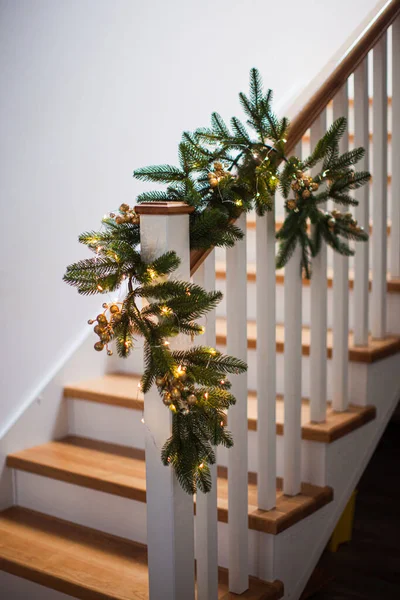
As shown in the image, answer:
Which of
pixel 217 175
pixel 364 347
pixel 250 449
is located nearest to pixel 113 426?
pixel 250 449

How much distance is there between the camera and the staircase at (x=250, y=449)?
70.4 inches

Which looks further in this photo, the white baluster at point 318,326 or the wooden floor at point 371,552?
the wooden floor at point 371,552

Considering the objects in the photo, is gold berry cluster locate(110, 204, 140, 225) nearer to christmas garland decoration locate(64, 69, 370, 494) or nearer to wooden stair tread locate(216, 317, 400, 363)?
christmas garland decoration locate(64, 69, 370, 494)

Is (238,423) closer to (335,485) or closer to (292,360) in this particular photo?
(292,360)

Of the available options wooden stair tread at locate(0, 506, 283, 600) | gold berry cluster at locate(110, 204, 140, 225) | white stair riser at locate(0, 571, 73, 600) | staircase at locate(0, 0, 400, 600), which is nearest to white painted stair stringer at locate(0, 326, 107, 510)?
staircase at locate(0, 0, 400, 600)

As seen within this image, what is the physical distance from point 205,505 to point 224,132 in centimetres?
91

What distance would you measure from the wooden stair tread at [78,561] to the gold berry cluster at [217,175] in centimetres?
107

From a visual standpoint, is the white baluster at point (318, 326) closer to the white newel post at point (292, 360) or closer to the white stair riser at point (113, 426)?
the white newel post at point (292, 360)

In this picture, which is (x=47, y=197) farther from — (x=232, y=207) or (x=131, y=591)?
(x=131, y=591)

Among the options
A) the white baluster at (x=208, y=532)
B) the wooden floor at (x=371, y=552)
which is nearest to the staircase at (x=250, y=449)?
the white baluster at (x=208, y=532)

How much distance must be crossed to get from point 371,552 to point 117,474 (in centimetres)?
116

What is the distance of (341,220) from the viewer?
2041mm

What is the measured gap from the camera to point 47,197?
8.99 feet

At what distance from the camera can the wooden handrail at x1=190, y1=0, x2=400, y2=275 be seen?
1921 mm
